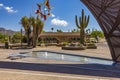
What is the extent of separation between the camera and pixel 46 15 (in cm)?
3581

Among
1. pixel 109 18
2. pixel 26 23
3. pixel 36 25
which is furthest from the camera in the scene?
pixel 26 23

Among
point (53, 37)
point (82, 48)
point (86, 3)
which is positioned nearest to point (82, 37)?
point (82, 48)

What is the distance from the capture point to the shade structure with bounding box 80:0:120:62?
1728 centimetres

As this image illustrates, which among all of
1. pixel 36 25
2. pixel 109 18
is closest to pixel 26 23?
pixel 36 25

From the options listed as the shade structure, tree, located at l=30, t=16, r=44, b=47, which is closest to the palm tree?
tree, located at l=30, t=16, r=44, b=47

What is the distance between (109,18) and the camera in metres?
17.9

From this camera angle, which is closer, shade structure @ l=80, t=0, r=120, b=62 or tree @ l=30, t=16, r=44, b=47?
shade structure @ l=80, t=0, r=120, b=62

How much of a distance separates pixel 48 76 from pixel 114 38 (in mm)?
8106

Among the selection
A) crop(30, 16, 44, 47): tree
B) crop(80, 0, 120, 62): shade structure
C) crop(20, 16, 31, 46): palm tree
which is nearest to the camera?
crop(80, 0, 120, 62): shade structure

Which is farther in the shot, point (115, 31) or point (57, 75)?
point (115, 31)

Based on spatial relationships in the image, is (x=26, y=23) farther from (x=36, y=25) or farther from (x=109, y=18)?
(x=109, y=18)

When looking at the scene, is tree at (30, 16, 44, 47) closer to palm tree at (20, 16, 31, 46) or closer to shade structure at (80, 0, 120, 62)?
palm tree at (20, 16, 31, 46)

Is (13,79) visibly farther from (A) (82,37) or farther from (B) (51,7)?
(A) (82,37)

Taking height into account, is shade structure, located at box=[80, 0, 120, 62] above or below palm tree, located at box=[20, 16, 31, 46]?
below
